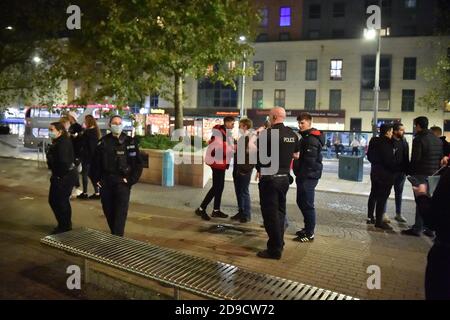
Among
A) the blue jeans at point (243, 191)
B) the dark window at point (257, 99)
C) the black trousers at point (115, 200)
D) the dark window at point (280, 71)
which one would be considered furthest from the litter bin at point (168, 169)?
the dark window at point (280, 71)

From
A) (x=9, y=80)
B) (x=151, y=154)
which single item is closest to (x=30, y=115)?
(x=9, y=80)

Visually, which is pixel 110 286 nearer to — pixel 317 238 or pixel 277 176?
pixel 277 176

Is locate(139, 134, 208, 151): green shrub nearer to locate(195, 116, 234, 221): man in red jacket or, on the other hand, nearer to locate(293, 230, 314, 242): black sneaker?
locate(195, 116, 234, 221): man in red jacket

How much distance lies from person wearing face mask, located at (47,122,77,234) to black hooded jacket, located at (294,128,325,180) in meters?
3.42

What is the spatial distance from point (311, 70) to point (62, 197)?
35.7 meters

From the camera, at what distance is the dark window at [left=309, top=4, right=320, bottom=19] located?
4347cm

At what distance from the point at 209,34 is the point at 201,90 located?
32810 mm

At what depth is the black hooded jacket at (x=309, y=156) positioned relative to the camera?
6.54 meters

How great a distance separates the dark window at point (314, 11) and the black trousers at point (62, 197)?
4105 cm

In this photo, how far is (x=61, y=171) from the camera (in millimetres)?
6539

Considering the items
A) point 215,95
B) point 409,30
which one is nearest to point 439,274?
point 215,95

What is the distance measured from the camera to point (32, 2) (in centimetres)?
1723

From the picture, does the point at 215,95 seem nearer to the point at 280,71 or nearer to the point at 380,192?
the point at 280,71

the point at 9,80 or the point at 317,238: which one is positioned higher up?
the point at 9,80
